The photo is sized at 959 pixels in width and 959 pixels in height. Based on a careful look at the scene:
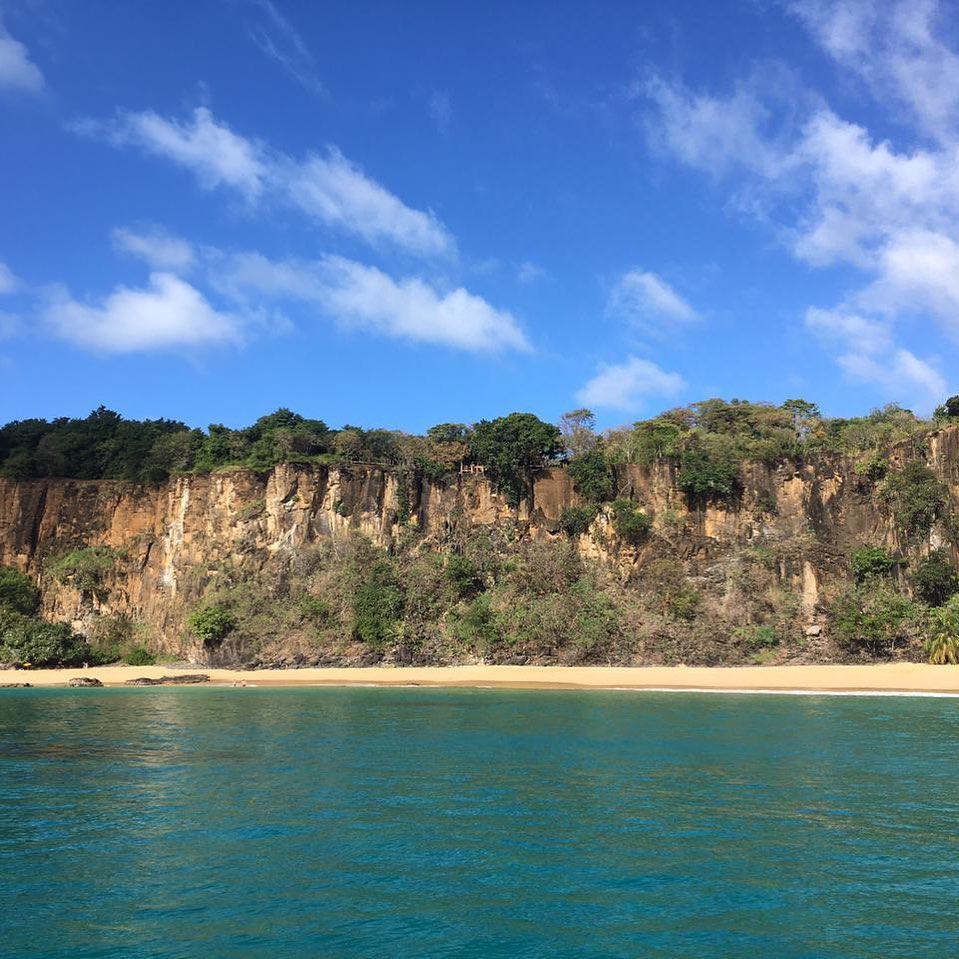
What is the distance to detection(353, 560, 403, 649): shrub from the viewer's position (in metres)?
56.2

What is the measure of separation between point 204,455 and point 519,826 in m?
60.9

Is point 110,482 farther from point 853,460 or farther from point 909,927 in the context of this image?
point 909,927

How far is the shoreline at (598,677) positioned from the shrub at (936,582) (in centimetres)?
759

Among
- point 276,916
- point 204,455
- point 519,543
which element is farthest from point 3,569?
point 276,916

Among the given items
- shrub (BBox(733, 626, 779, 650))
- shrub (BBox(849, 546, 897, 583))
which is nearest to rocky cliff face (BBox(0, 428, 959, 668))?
shrub (BBox(849, 546, 897, 583))

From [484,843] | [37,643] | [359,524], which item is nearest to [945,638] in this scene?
[359,524]

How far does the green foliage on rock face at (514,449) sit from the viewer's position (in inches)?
2576

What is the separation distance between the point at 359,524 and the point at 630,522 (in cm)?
2096

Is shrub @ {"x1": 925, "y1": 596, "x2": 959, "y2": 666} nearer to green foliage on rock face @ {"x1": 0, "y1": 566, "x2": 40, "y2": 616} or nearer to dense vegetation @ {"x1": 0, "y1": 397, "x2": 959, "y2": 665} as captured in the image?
dense vegetation @ {"x1": 0, "y1": 397, "x2": 959, "y2": 665}

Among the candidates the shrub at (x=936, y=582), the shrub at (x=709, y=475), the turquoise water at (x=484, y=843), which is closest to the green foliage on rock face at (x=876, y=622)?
the shrub at (x=936, y=582)

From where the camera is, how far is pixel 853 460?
197ft

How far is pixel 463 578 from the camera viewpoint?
197 feet

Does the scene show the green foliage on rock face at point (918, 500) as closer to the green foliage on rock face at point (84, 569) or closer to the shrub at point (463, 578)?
the shrub at point (463, 578)

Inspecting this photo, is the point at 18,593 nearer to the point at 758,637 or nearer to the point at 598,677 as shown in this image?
the point at 598,677
